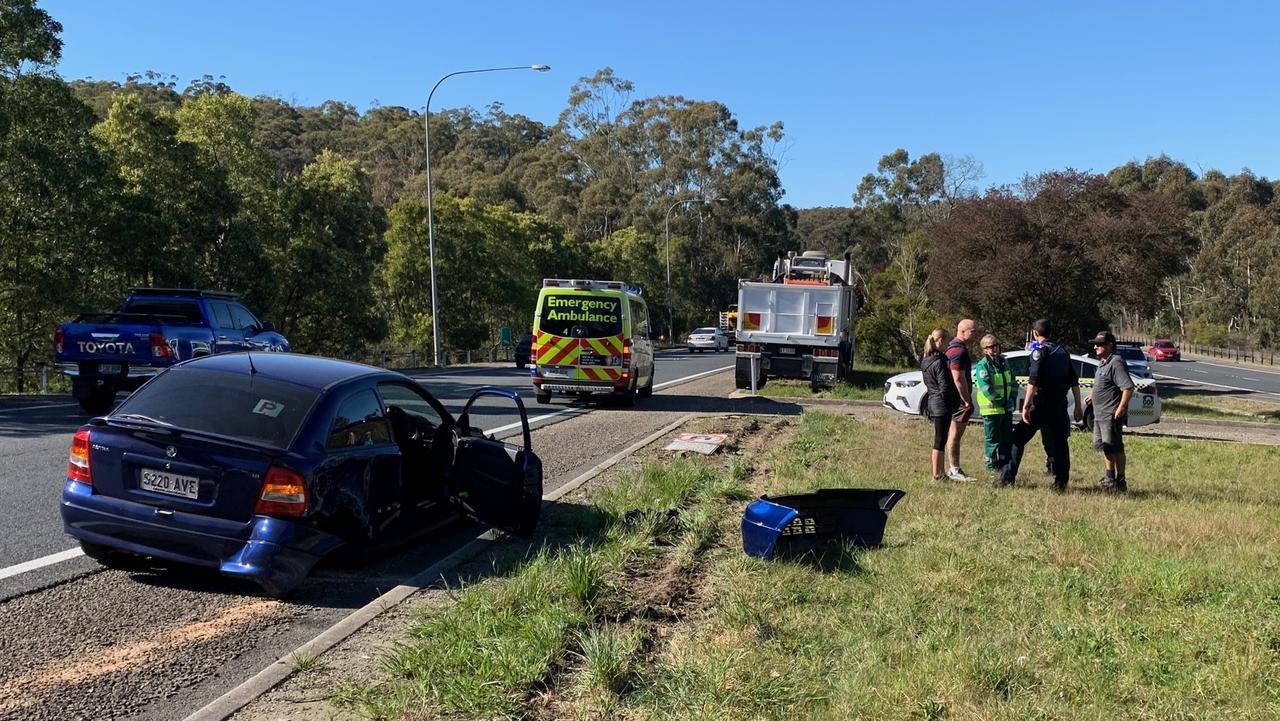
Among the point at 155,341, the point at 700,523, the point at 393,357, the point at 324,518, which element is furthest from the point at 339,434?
the point at 393,357

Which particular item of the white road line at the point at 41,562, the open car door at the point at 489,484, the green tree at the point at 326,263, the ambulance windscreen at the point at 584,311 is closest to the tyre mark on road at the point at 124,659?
the white road line at the point at 41,562

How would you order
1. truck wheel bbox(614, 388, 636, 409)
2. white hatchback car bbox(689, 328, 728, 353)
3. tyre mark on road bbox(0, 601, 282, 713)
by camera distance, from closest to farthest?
tyre mark on road bbox(0, 601, 282, 713) → truck wheel bbox(614, 388, 636, 409) → white hatchback car bbox(689, 328, 728, 353)

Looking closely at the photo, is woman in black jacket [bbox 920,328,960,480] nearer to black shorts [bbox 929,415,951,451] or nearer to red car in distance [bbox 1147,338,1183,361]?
black shorts [bbox 929,415,951,451]

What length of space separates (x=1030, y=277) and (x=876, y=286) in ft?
42.8

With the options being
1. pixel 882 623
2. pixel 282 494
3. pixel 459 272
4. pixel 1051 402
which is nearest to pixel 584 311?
pixel 1051 402

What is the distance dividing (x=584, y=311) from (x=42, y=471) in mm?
10342

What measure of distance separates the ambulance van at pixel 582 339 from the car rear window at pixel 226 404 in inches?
474

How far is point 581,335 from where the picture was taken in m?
18.2

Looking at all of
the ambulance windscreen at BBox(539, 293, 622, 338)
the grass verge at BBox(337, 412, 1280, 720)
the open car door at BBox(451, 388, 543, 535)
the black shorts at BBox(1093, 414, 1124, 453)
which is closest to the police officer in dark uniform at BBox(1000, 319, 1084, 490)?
the black shorts at BBox(1093, 414, 1124, 453)

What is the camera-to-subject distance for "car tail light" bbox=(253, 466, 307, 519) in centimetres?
550

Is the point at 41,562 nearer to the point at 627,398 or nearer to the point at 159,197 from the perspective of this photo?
the point at 627,398

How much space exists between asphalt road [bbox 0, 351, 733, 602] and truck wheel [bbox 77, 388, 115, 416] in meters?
0.16

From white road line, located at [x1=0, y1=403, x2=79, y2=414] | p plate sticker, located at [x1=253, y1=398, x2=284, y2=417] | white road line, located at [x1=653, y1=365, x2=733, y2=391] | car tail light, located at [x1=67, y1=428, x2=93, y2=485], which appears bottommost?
white road line, located at [x1=653, y1=365, x2=733, y2=391]

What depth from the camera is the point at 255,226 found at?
1371 inches
